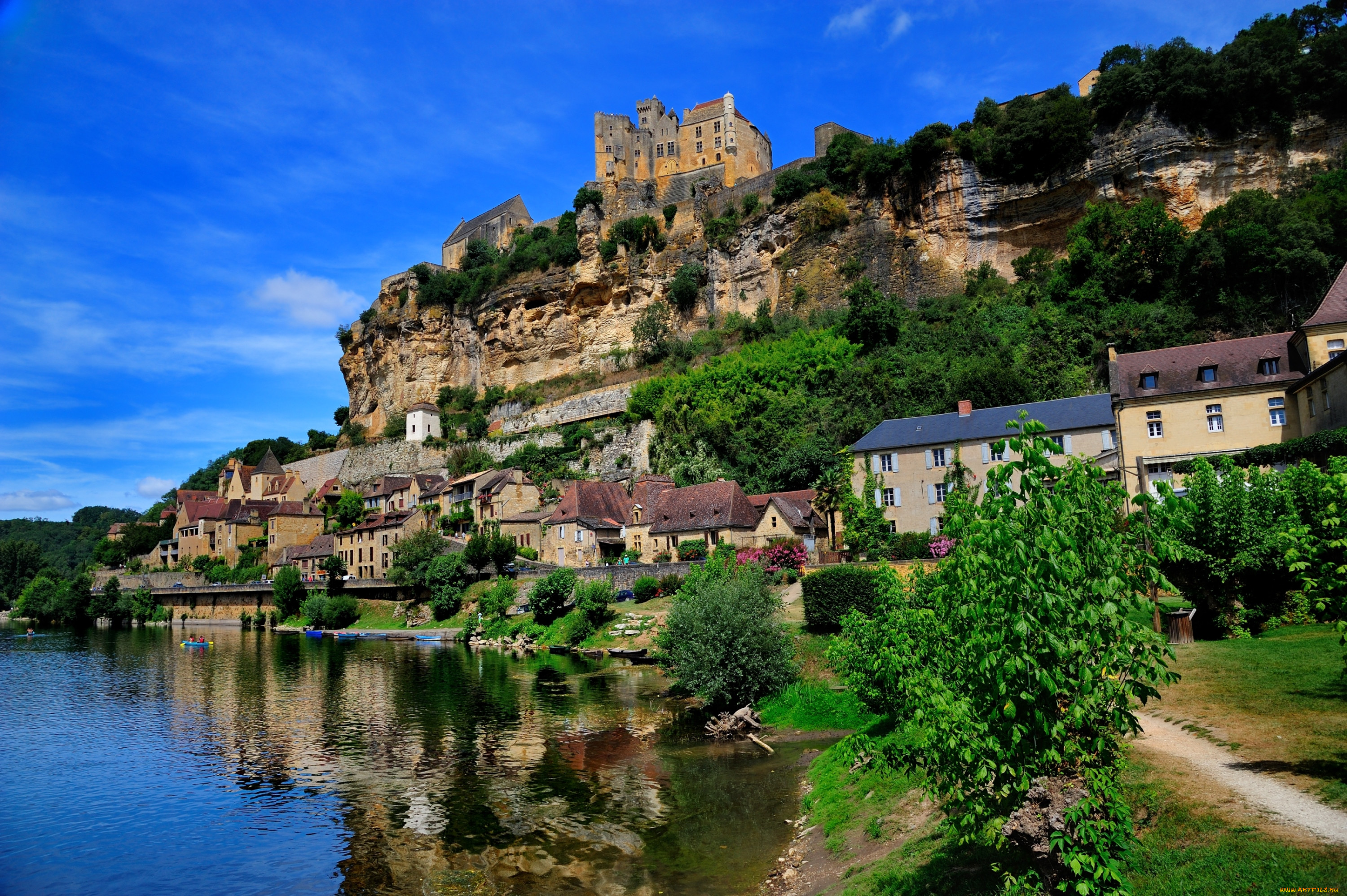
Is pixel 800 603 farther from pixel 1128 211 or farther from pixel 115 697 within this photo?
pixel 1128 211

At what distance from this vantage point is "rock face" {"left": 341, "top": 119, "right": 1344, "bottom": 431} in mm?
47281

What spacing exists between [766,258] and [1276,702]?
184 feet

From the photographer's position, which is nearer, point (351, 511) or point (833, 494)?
point (833, 494)

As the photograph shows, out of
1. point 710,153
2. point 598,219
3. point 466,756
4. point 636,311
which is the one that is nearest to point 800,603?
point 466,756

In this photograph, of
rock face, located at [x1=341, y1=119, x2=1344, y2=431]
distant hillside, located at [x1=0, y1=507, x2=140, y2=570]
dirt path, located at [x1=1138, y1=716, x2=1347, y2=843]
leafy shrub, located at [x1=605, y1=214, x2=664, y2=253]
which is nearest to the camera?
dirt path, located at [x1=1138, y1=716, x2=1347, y2=843]

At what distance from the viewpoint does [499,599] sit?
156ft

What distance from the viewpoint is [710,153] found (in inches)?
3322

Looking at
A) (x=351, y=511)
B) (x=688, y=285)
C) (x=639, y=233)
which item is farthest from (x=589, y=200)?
(x=351, y=511)

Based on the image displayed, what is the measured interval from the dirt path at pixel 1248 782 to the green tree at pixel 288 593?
195 feet

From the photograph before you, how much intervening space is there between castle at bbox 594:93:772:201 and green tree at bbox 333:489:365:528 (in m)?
38.9

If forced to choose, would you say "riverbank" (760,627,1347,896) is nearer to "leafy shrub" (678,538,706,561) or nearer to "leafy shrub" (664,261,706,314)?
"leafy shrub" (678,538,706,561)

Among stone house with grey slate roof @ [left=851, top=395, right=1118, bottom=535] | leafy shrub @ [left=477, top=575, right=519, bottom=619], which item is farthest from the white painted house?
stone house with grey slate roof @ [left=851, top=395, right=1118, bottom=535]

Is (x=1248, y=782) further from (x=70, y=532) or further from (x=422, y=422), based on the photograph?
(x=70, y=532)

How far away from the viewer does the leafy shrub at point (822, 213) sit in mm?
60031
